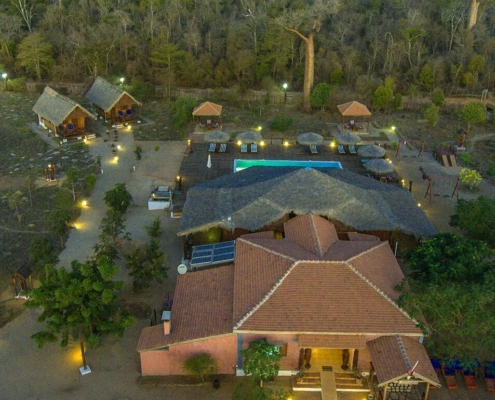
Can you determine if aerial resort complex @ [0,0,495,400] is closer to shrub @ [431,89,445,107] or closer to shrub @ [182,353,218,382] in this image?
shrub @ [182,353,218,382]

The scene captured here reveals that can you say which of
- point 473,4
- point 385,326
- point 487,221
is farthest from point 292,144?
point 473,4

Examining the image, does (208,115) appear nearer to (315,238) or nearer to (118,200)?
(118,200)

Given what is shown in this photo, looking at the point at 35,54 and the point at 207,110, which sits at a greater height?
the point at 35,54

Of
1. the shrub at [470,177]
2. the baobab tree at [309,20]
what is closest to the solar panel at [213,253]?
the shrub at [470,177]

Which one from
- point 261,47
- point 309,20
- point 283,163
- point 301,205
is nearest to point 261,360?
point 301,205

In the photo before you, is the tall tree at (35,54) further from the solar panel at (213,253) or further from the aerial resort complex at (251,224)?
the solar panel at (213,253)

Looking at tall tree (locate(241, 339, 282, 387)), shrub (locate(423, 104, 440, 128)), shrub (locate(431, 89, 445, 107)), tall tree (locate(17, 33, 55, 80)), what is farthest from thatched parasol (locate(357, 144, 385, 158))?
tall tree (locate(17, 33, 55, 80))
